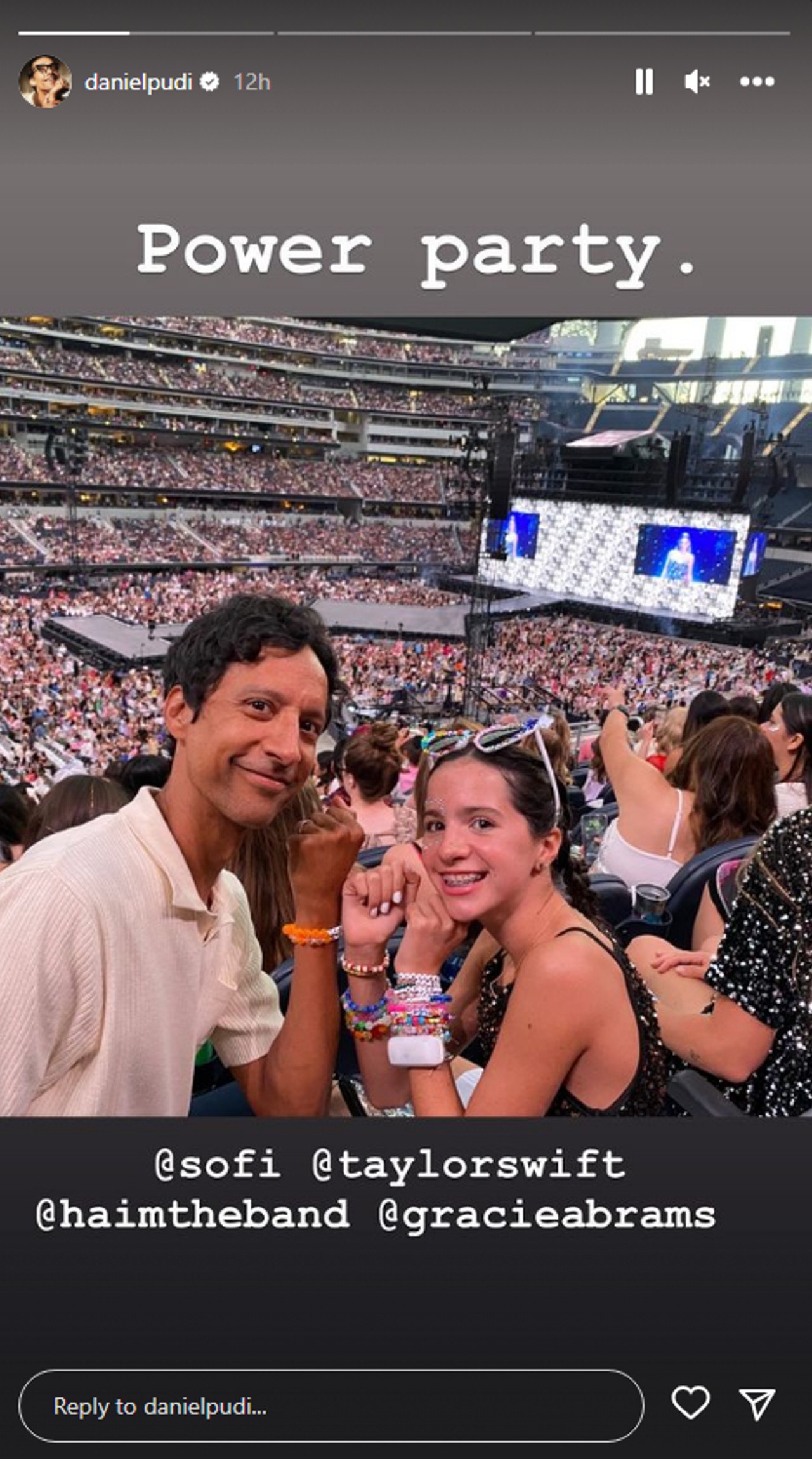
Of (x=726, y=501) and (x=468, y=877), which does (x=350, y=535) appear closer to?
(x=726, y=501)

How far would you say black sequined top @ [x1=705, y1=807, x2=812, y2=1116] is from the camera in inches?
42.4

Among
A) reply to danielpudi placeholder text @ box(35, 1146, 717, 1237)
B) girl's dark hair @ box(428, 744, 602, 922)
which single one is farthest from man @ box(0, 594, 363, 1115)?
girl's dark hair @ box(428, 744, 602, 922)

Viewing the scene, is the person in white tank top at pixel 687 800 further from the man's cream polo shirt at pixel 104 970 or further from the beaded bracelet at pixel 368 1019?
the man's cream polo shirt at pixel 104 970

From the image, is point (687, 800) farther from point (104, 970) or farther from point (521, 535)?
point (521, 535)

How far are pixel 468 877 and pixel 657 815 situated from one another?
141cm

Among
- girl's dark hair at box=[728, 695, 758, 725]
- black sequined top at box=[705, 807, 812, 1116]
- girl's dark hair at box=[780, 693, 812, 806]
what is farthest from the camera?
girl's dark hair at box=[728, 695, 758, 725]

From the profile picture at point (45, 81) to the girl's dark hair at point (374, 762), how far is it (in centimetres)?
205

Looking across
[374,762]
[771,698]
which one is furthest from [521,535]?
[374,762]

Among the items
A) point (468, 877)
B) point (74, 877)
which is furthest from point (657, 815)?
point (74, 877)

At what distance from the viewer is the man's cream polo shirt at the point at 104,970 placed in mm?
836

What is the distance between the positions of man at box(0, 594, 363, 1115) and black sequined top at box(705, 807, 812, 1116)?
575 mm

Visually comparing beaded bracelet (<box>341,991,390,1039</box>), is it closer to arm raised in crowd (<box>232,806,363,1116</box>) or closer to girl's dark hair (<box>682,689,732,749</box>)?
arm raised in crowd (<box>232,806,363,1116</box>)

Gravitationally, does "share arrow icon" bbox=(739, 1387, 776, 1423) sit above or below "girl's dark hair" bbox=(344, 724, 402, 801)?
below

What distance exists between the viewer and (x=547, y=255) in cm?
96
